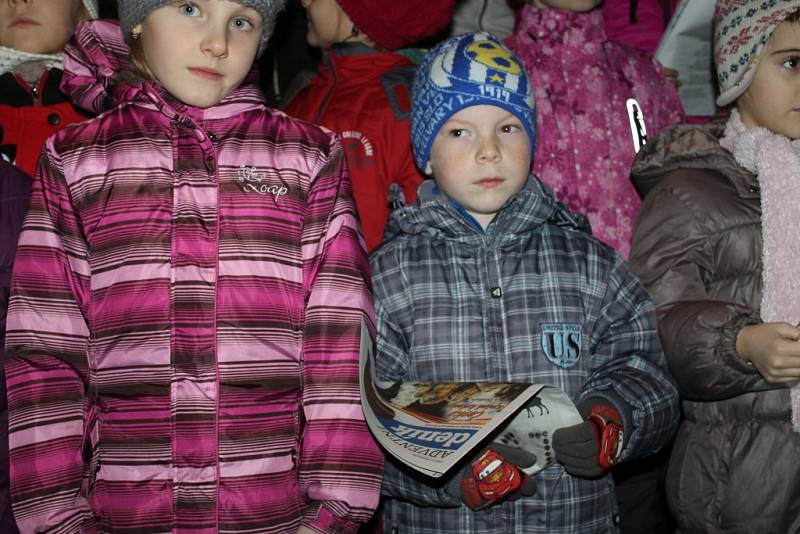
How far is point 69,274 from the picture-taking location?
7.56ft

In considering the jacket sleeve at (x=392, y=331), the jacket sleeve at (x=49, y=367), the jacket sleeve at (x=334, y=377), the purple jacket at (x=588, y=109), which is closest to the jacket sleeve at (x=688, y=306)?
the purple jacket at (x=588, y=109)

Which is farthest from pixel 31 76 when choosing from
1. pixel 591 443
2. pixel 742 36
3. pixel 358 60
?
pixel 742 36

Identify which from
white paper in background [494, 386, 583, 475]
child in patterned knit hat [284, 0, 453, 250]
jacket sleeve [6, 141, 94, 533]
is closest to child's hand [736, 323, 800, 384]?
white paper in background [494, 386, 583, 475]

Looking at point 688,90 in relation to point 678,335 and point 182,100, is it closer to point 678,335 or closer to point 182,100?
point 678,335

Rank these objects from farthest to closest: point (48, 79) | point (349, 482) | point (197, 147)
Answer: point (48, 79) → point (197, 147) → point (349, 482)

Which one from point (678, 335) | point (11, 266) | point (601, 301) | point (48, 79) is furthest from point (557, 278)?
point (48, 79)

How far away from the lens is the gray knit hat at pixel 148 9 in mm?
2383

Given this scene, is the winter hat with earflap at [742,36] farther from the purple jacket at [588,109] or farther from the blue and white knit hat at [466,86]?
the blue and white knit hat at [466,86]

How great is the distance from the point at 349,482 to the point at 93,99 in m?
→ 1.34

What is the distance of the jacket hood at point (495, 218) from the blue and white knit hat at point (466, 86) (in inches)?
10.7

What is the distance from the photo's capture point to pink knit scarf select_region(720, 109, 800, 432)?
2596 mm

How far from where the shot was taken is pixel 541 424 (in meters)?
2.33

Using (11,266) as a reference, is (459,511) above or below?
below

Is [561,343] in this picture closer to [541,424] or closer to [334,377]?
[541,424]
